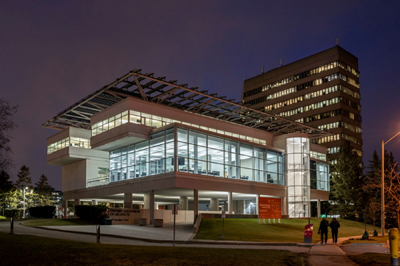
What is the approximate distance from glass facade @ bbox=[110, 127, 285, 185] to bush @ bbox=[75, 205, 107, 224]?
21.4ft

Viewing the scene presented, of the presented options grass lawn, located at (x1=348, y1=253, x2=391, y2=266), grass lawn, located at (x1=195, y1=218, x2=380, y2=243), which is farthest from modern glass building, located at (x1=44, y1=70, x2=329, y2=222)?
grass lawn, located at (x1=348, y1=253, x2=391, y2=266)

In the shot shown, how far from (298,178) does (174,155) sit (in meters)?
21.6

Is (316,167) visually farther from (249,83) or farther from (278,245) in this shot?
(249,83)

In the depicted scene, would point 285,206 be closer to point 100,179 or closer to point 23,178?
point 100,179

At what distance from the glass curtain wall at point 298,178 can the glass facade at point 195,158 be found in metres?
1.59

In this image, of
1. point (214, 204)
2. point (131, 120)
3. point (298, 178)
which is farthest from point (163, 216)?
point (298, 178)

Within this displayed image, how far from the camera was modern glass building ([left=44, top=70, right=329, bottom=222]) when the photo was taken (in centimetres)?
4572

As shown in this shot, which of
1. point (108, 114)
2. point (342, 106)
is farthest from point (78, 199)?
point (342, 106)

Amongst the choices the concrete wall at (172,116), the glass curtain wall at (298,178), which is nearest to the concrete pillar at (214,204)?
the glass curtain wall at (298,178)

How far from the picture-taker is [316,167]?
216 ft

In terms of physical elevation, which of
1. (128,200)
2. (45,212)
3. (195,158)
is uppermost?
(195,158)

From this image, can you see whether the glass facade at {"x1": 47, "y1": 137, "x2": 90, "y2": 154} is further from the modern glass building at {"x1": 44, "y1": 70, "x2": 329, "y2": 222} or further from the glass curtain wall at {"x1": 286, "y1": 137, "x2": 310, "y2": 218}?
the glass curtain wall at {"x1": 286, "y1": 137, "x2": 310, "y2": 218}

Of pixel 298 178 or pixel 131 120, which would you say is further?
pixel 298 178

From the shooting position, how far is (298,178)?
57.8m
